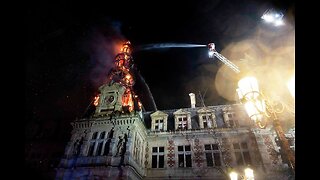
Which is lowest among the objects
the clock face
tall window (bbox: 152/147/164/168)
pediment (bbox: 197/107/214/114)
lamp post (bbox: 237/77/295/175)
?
lamp post (bbox: 237/77/295/175)

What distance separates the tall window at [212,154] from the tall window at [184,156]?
62.4 inches

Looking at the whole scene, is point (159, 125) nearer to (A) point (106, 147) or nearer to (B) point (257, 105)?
(A) point (106, 147)

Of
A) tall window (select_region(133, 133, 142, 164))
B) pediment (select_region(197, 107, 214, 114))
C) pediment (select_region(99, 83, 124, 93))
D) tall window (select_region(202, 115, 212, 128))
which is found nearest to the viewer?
tall window (select_region(133, 133, 142, 164))

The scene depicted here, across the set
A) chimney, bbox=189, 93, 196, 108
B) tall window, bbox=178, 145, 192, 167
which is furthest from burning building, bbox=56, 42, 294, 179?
chimney, bbox=189, 93, 196, 108

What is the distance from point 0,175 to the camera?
146 cm

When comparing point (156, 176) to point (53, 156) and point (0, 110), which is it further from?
point (0, 110)

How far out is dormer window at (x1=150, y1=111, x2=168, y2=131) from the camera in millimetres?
20030

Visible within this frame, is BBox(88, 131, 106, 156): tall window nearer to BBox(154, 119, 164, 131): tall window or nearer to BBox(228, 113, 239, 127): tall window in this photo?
BBox(154, 119, 164, 131): tall window

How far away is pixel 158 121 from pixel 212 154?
20.4 feet

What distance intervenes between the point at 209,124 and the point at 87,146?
37.7 ft

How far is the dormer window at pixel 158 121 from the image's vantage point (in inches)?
789

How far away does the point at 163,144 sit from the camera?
62.6ft

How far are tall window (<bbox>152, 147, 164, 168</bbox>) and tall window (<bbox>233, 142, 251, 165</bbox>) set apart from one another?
21.9ft

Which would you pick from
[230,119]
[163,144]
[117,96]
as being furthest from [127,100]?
[230,119]
